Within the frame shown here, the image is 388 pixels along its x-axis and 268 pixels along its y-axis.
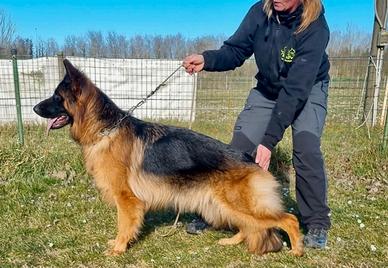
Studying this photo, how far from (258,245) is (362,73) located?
8787mm

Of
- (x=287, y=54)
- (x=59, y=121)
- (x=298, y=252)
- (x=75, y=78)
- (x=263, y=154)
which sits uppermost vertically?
(x=287, y=54)

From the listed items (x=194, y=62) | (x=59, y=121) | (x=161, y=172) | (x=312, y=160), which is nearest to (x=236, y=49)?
(x=194, y=62)

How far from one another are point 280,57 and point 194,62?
90 cm

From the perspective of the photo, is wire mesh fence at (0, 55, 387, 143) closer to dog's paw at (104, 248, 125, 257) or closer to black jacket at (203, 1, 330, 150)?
black jacket at (203, 1, 330, 150)

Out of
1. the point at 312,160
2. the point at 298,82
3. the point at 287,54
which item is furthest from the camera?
the point at 312,160

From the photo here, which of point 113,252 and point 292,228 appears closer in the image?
point 292,228

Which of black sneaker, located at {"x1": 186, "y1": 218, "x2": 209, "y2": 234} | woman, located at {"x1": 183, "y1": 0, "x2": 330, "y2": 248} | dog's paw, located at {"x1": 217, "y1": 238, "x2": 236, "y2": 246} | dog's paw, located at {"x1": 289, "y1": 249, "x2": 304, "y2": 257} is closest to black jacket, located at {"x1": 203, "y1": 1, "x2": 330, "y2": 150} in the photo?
woman, located at {"x1": 183, "y1": 0, "x2": 330, "y2": 248}

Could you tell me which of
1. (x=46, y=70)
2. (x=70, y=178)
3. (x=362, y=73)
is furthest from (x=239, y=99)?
(x=70, y=178)

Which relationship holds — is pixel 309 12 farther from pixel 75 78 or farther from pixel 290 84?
pixel 75 78

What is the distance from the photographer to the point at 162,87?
32.2 ft

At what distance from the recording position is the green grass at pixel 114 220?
10.9 ft

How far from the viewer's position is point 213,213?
345 centimetres

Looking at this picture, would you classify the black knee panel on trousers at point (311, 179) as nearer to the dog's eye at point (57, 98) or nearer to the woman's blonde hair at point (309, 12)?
the woman's blonde hair at point (309, 12)

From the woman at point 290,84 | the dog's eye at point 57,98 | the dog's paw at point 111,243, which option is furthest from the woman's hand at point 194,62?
the dog's paw at point 111,243
